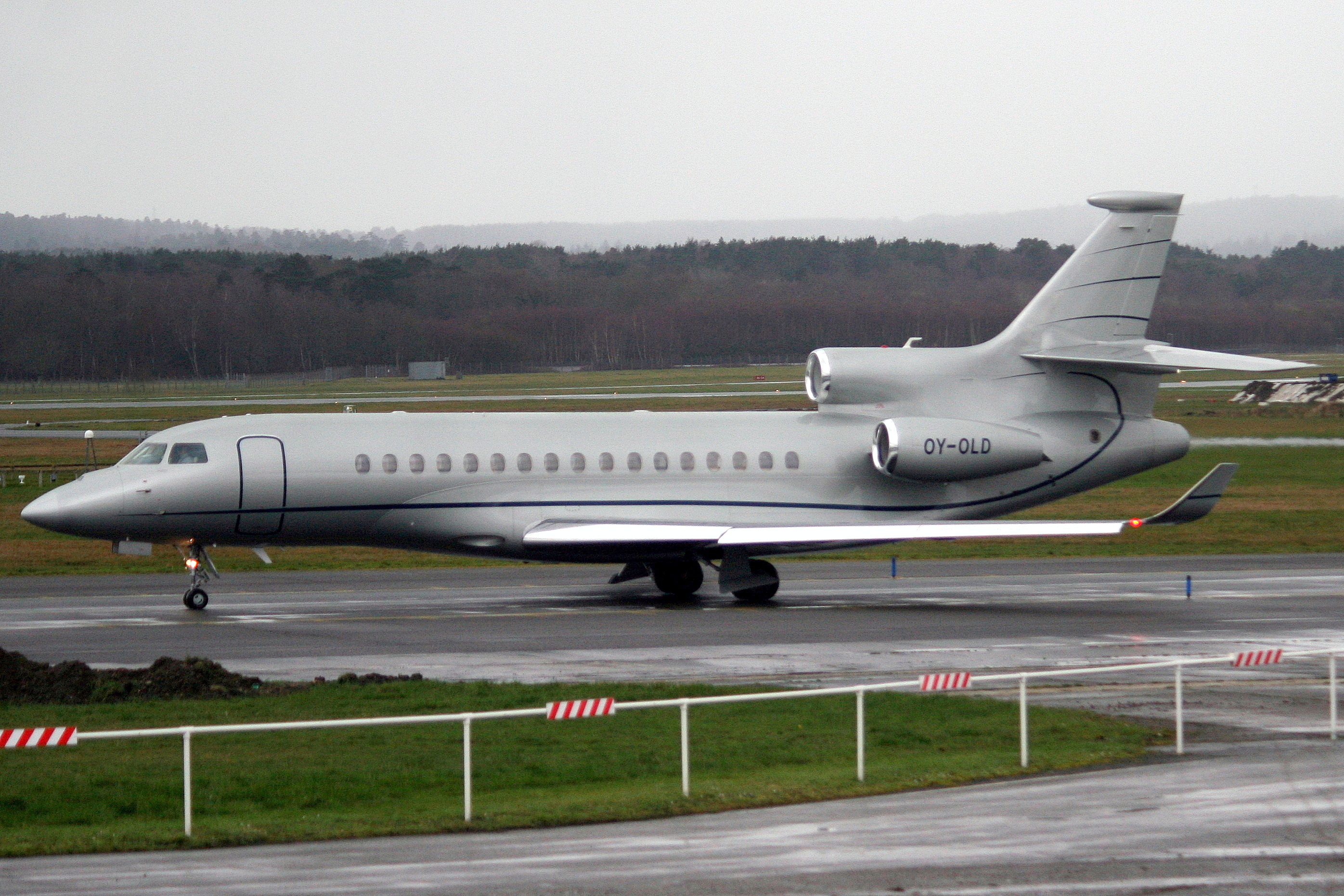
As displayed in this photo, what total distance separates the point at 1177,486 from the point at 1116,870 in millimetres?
45564

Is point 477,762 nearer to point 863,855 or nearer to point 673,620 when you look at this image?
point 863,855

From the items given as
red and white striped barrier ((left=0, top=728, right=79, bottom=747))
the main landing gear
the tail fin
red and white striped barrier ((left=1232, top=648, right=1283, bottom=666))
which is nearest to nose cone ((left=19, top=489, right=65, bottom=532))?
the main landing gear

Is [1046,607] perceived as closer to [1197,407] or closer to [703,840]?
[703,840]

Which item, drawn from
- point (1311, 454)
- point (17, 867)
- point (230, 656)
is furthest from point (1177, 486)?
point (17, 867)

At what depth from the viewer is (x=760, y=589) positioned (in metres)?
29.7

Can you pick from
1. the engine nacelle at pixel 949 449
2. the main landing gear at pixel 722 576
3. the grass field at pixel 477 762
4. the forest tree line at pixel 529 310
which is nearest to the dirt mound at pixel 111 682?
the grass field at pixel 477 762

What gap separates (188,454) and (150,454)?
77 centimetres

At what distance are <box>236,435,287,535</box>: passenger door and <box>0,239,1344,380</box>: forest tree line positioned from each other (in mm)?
82970

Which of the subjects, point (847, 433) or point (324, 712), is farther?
point (847, 433)

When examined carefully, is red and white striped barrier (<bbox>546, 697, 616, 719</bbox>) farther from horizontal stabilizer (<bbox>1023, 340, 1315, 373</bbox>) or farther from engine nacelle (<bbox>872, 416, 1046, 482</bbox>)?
horizontal stabilizer (<bbox>1023, 340, 1315, 373</bbox>)

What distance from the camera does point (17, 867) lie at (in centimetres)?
1139

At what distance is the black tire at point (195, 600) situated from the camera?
2811cm

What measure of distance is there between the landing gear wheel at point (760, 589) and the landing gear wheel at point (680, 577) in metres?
1.10

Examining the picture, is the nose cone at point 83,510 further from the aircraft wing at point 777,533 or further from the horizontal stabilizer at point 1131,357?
the horizontal stabilizer at point 1131,357
